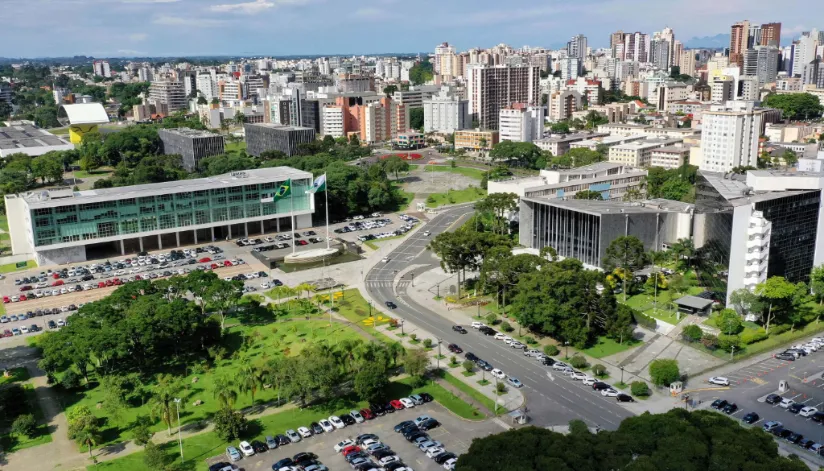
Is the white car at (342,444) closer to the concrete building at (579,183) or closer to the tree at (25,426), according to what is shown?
the tree at (25,426)

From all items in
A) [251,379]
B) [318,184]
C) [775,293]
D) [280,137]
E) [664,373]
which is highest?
[280,137]

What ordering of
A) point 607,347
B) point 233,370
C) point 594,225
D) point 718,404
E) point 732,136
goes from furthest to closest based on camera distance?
point 732,136 → point 594,225 → point 607,347 → point 233,370 → point 718,404

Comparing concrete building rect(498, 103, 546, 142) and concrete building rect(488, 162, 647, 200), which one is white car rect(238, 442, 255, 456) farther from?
concrete building rect(498, 103, 546, 142)

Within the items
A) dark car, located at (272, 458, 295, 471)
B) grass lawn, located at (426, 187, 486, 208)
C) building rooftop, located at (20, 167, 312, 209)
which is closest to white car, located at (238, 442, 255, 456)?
dark car, located at (272, 458, 295, 471)

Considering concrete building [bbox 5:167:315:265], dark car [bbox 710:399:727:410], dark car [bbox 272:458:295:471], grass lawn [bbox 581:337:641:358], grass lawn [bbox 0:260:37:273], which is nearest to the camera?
dark car [bbox 272:458:295:471]

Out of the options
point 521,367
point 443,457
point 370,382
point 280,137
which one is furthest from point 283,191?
point 280,137

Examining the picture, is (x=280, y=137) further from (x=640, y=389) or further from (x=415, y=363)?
(x=640, y=389)

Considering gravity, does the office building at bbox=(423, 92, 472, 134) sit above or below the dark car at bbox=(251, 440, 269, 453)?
above
